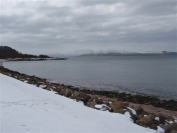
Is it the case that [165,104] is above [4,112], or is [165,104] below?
below

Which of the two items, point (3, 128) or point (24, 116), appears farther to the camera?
point (24, 116)

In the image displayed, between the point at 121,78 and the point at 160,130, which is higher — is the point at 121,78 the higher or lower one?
the lower one

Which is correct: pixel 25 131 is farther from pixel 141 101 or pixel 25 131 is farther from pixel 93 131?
pixel 141 101

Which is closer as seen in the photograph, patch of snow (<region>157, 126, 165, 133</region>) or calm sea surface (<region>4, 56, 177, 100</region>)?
patch of snow (<region>157, 126, 165, 133</region>)

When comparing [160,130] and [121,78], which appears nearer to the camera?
[160,130]

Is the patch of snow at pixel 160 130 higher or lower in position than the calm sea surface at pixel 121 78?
higher

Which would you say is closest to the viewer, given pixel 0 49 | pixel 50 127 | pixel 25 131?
pixel 25 131

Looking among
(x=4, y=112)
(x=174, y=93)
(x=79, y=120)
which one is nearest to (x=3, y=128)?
(x=4, y=112)

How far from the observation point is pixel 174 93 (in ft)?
61.2

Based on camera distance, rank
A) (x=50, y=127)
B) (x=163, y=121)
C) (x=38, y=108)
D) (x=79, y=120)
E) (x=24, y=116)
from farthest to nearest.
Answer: (x=163, y=121) → (x=38, y=108) → (x=79, y=120) → (x=24, y=116) → (x=50, y=127)

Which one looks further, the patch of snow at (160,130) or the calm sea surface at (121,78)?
the calm sea surface at (121,78)

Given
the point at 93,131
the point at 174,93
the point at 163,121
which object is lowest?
the point at 174,93

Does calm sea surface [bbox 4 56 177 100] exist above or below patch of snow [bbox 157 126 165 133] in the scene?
below

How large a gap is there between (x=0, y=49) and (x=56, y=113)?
479 feet
